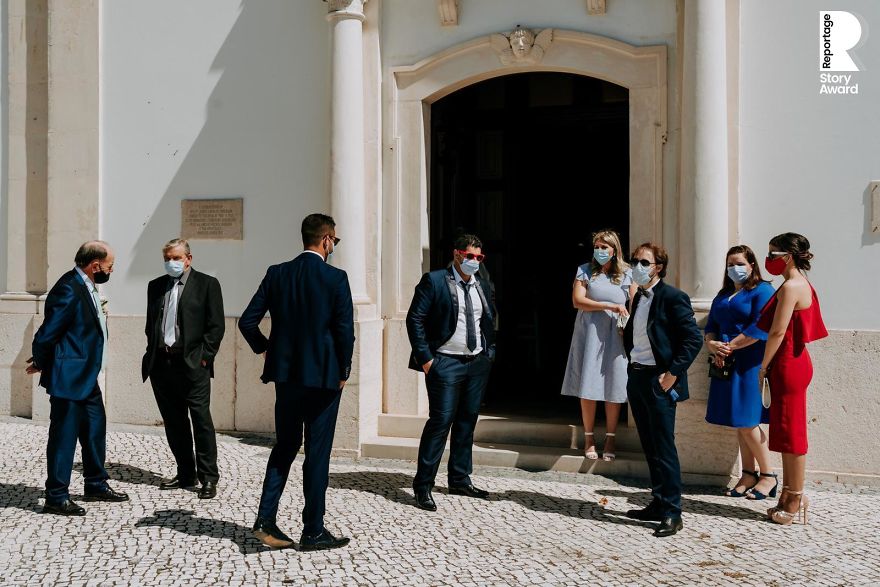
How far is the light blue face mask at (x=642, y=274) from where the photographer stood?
566 centimetres

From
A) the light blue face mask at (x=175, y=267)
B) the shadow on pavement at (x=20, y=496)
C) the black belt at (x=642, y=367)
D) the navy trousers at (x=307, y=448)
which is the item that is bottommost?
the shadow on pavement at (x=20, y=496)

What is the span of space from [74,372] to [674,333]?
3.71 meters

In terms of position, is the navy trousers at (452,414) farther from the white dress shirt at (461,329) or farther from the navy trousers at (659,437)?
the navy trousers at (659,437)

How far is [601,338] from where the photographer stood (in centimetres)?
720

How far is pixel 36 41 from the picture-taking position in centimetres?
941

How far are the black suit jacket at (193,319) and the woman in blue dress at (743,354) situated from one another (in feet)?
11.3

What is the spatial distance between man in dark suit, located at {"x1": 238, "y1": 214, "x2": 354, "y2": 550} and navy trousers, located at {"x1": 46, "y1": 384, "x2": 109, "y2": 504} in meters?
1.56

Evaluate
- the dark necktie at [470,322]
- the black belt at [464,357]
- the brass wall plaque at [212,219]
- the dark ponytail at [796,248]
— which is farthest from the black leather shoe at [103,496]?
the dark ponytail at [796,248]

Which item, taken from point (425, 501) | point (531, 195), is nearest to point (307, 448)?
point (425, 501)

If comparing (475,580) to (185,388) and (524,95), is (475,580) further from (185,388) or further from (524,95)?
(524,95)

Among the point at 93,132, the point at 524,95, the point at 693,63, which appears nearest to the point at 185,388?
the point at 93,132

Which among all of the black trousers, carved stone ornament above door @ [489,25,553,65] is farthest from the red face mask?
the black trousers

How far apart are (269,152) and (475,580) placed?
5124mm

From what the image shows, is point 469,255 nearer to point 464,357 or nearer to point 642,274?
point 464,357
